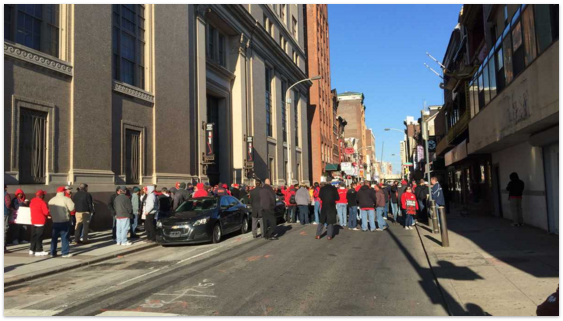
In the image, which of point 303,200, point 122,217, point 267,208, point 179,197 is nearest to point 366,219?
point 303,200

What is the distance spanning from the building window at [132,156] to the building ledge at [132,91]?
62.5 inches

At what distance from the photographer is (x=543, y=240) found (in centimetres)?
1082

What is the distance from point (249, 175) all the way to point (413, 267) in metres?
22.6

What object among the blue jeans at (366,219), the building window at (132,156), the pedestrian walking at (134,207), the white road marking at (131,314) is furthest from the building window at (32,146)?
the blue jeans at (366,219)

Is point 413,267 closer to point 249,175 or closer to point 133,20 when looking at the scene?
point 133,20

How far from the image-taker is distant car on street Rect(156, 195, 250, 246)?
469 inches

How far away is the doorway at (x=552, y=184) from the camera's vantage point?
1153 cm

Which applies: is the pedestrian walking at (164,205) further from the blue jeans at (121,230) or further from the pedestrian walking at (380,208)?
the pedestrian walking at (380,208)

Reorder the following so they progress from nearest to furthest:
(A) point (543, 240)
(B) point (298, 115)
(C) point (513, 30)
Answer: (A) point (543, 240), (C) point (513, 30), (B) point (298, 115)

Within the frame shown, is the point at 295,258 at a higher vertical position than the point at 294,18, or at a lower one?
lower

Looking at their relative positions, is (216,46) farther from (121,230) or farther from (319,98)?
Answer: (319,98)

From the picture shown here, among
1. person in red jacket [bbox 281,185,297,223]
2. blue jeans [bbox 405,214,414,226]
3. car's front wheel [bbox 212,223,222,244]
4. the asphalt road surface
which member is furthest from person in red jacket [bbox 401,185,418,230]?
car's front wheel [bbox 212,223,222,244]

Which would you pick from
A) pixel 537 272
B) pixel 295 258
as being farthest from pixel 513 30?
pixel 295 258

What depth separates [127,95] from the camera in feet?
61.4
